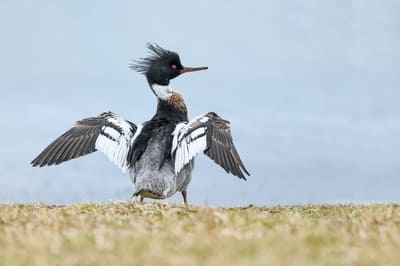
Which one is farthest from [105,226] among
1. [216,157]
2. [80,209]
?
[216,157]

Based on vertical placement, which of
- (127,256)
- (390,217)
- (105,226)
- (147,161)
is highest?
(147,161)

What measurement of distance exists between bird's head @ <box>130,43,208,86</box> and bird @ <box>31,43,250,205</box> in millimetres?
1099

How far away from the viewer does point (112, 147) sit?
39.4 feet

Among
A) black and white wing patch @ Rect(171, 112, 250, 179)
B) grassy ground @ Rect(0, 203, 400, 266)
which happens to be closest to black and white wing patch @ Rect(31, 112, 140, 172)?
black and white wing patch @ Rect(171, 112, 250, 179)

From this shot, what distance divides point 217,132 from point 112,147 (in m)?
1.71

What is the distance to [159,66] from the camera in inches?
557

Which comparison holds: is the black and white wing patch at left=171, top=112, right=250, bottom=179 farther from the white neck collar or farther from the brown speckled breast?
the white neck collar

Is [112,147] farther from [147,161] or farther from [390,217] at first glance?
[390,217]

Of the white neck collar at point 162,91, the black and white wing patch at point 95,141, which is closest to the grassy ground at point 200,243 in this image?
the black and white wing patch at point 95,141

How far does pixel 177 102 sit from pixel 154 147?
2176 mm

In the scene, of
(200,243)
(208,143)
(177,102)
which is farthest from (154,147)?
(200,243)

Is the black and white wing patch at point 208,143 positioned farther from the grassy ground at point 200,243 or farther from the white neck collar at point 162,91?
the grassy ground at point 200,243

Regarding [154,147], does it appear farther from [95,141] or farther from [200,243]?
[200,243]

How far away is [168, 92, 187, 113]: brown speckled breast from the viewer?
13453mm
